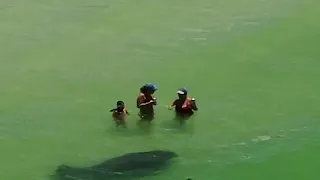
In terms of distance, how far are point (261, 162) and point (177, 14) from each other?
255 cm

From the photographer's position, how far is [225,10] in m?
7.63

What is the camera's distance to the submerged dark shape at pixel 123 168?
17.7 ft

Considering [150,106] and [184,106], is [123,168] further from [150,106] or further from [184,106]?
[184,106]

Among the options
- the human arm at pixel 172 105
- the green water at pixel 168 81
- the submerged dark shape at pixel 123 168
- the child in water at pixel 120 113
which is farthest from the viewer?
the human arm at pixel 172 105

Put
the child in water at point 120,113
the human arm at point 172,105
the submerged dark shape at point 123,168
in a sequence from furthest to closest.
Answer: the human arm at point 172,105 → the child in water at point 120,113 → the submerged dark shape at point 123,168

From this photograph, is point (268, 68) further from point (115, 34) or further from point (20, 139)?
point (20, 139)

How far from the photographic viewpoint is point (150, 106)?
578cm

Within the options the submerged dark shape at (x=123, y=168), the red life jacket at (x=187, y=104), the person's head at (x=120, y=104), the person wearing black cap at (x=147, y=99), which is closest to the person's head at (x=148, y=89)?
the person wearing black cap at (x=147, y=99)

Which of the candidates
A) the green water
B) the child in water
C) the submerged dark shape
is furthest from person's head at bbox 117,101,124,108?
the submerged dark shape

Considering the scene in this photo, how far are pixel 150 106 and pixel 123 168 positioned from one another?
61 cm

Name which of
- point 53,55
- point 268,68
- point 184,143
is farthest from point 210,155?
point 53,55

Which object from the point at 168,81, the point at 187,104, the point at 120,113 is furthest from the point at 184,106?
the point at 168,81

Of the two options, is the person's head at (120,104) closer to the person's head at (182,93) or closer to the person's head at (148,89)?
the person's head at (148,89)

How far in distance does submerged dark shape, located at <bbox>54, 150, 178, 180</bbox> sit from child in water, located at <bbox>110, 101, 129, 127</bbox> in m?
0.38
